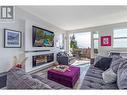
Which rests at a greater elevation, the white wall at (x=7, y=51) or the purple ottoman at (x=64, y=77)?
the white wall at (x=7, y=51)

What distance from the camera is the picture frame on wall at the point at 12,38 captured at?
3.14 m

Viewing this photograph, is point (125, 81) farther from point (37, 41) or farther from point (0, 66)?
point (37, 41)

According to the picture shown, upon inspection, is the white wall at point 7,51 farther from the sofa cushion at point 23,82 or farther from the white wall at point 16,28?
the sofa cushion at point 23,82

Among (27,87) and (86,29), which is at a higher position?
(86,29)

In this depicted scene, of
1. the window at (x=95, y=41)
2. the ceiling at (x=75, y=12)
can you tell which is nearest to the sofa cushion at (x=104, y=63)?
the ceiling at (x=75, y=12)

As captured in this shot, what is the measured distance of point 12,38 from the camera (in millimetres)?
3350

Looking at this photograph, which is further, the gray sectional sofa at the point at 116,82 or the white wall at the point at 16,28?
the white wall at the point at 16,28

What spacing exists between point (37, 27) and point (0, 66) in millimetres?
2021

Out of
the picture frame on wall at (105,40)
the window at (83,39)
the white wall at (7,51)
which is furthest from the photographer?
the window at (83,39)

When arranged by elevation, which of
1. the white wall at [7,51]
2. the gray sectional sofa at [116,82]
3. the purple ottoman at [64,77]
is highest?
the white wall at [7,51]

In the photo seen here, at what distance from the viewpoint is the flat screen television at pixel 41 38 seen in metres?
4.24

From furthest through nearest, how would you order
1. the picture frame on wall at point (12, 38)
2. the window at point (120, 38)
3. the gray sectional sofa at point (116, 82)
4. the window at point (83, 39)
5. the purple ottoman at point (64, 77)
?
the window at point (83, 39), the window at point (120, 38), the picture frame on wall at point (12, 38), the purple ottoman at point (64, 77), the gray sectional sofa at point (116, 82)

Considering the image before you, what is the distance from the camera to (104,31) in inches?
268
